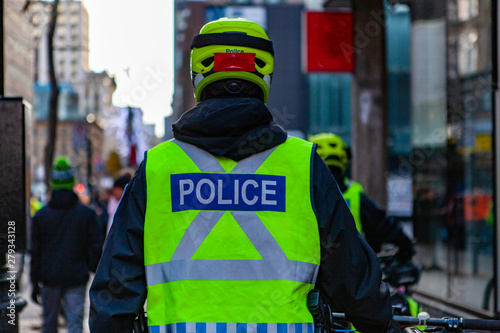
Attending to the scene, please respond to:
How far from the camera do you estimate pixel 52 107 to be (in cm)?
1794

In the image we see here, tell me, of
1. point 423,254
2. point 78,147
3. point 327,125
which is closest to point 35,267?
point 423,254

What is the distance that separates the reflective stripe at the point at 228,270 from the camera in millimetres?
2615

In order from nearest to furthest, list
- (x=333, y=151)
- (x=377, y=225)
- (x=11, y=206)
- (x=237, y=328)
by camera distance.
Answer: (x=237, y=328), (x=11, y=206), (x=377, y=225), (x=333, y=151)

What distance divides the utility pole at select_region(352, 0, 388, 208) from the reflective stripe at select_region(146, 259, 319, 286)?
8811 millimetres

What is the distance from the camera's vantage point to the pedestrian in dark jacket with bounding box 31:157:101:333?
745 centimetres

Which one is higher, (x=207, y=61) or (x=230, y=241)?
(x=207, y=61)

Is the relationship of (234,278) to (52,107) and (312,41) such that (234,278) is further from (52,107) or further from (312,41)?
(52,107)

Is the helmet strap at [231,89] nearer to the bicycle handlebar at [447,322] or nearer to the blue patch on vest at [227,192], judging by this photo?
the blue patch on vest at [227,192]

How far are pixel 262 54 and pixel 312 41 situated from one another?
30.3 ft

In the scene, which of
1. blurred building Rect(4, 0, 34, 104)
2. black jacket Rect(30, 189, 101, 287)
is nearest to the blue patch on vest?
black jacket Rect(30, 189, 101, 287)

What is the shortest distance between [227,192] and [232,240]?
169mm

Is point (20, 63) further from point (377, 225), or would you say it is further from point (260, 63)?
point (260, 63)

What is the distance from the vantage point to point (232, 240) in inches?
104

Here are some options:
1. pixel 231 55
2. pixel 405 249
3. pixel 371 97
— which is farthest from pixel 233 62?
pixel 371 97
